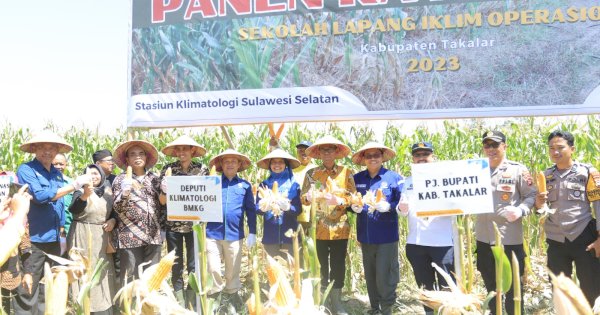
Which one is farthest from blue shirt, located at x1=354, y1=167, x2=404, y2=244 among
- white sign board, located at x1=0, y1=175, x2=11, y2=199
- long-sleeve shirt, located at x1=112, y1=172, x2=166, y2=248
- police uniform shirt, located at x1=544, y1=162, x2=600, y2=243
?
white sign board, located at x1=0, y1=175, x2=11, y2=199

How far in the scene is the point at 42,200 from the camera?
4438 millimetres

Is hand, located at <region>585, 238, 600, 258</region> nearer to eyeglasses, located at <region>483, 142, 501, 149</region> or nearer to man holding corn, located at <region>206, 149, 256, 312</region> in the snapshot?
eyeglasses, located at <region>483, 142, 501, 149</region>

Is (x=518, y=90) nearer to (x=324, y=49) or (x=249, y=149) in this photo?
(x=324, y=49)

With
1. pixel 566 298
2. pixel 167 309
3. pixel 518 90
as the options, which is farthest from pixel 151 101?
pixel 566 298

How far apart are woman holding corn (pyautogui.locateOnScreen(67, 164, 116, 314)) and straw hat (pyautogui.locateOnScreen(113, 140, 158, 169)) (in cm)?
55

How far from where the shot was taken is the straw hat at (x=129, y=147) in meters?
5.29

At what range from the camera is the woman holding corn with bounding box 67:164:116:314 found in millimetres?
4594

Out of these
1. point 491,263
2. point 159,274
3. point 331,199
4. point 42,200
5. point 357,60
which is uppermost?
point 357,60

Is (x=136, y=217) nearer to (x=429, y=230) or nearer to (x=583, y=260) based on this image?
(x=429, y=230)

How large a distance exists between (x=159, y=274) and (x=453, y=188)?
2.15m

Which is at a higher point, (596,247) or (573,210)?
(573,210)

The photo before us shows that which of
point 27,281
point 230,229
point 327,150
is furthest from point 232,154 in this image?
point 27,281

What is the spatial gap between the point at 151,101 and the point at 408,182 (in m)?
3.48

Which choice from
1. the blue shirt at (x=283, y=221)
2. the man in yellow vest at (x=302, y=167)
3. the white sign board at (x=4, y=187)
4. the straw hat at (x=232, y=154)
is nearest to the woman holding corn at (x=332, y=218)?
the blue shirt at (x=283, y=221)
